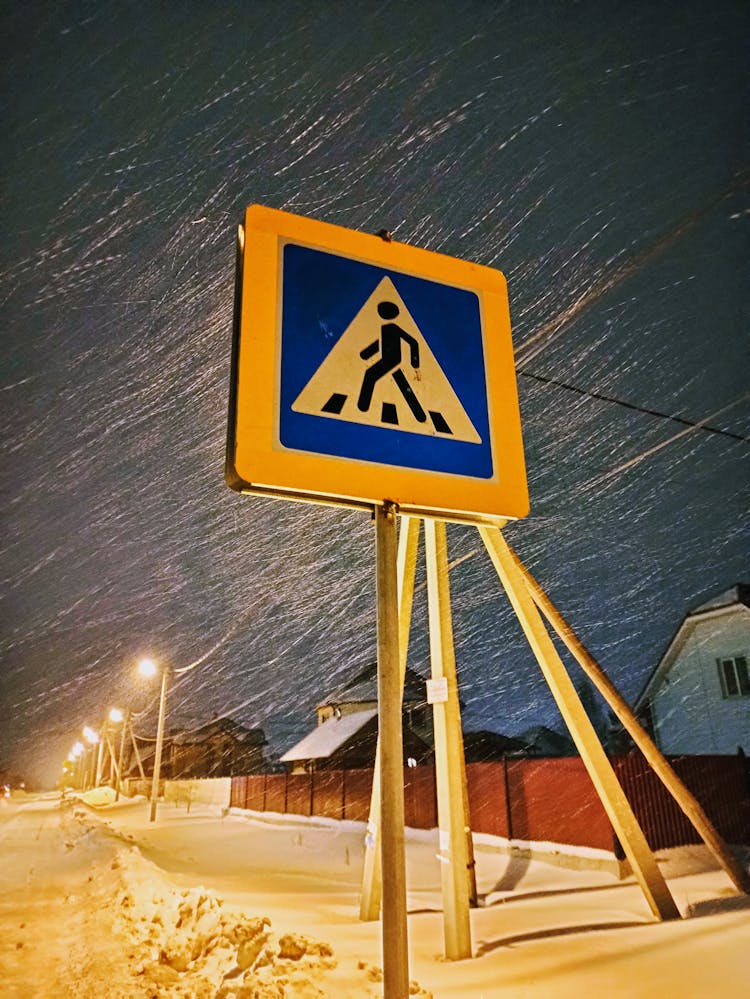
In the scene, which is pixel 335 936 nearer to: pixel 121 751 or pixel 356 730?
pixel 356 730

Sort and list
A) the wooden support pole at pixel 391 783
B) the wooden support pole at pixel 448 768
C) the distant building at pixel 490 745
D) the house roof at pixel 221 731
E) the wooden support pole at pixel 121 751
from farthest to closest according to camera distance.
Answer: the house roof at pixel 221 731 → the distant building at pixel 490 745 → the wooden support pole at pixel 121 751 → the wooden support pole at pixel 448 768 → the wooden support pole at pixel 391 783

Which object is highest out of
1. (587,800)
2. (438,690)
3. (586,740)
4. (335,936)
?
(438,690)

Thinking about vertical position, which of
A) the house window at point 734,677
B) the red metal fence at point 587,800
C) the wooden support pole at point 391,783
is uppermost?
the house window at point 734,677

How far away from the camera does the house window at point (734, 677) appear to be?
24.5 metres

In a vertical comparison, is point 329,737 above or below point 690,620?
below

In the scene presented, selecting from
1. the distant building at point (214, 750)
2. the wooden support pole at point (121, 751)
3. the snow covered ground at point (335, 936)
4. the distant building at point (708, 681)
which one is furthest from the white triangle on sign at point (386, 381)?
the distant building at point (214, 750)

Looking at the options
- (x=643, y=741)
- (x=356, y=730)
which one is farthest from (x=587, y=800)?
(x=356, y=730)

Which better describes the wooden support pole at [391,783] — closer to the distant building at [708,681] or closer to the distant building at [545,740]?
the distant building at [708,681]

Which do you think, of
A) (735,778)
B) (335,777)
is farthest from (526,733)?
(735,778)

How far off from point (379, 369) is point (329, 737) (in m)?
38.4

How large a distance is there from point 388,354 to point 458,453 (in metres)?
0.44

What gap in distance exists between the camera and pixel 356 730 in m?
36.2

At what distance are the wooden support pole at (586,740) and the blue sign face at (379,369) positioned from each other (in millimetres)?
4820

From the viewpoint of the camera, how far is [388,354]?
242cm
